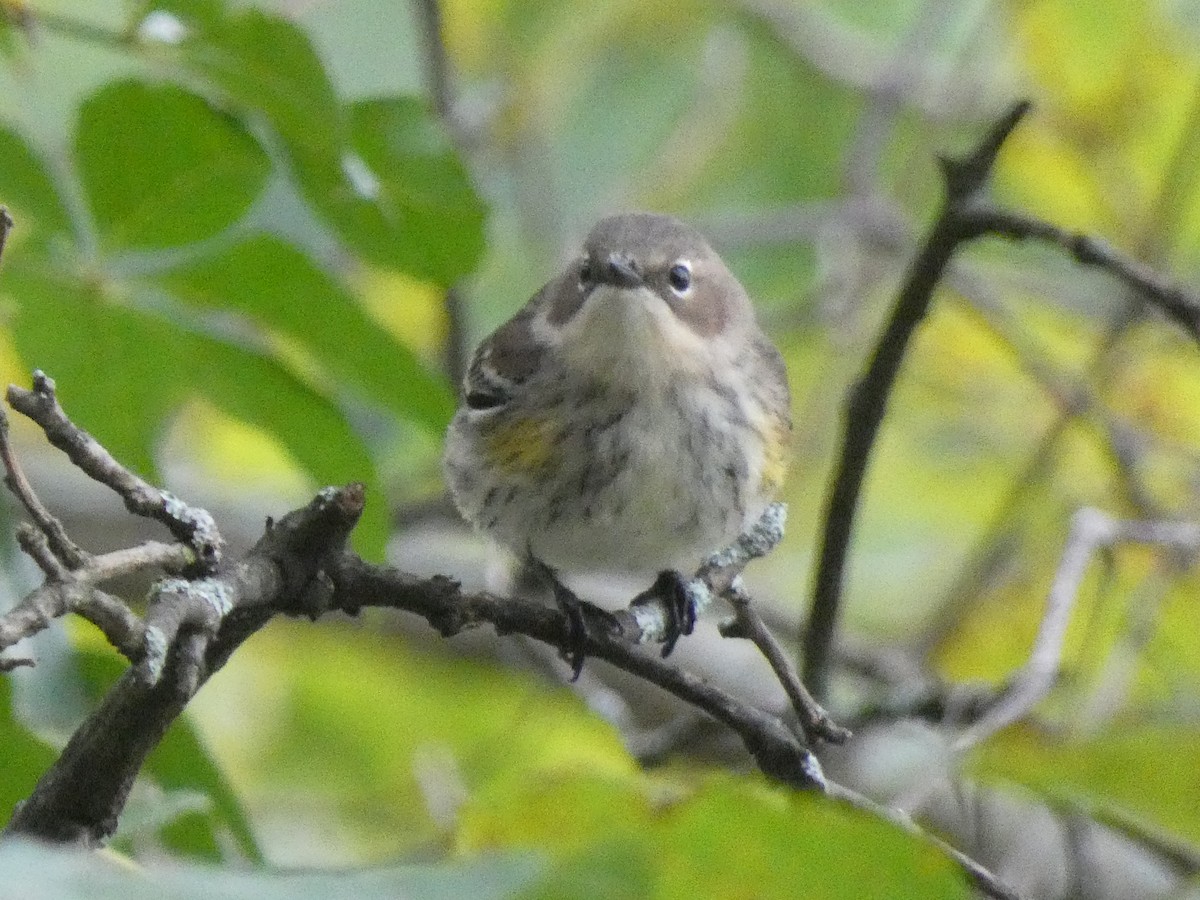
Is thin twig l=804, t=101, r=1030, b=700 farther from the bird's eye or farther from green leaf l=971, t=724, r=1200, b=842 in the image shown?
green leaf l=971, t=724, r=1200, b=842

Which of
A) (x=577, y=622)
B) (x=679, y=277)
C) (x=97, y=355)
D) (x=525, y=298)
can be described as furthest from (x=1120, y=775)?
(x=525, y=298)

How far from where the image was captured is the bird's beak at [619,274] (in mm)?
3270

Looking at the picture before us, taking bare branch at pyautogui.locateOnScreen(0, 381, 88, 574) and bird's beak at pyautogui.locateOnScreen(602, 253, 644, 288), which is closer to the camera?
bare branch at pyautogui.locateOnScreen(0, 381, 88, 574)

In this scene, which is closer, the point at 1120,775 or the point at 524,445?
the point at 1120,775

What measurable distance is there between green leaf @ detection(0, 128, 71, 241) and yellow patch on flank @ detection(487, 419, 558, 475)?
3.16 ft

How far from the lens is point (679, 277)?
3469 millimetres

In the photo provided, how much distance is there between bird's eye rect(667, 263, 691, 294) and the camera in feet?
11.3

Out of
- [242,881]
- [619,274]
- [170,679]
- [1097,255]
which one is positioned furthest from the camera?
[619,274]

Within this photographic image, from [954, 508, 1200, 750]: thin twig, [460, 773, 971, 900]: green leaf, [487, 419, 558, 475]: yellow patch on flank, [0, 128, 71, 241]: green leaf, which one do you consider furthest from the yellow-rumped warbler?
[460, 773, 971, 900]: green leaf

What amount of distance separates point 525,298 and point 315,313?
A: 2694 millimetres

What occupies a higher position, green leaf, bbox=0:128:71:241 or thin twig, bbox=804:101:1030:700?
green leaf, bbox=0:128:71:241

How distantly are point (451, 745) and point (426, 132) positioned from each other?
239cm

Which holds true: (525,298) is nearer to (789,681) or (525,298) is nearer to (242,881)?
(789,681)

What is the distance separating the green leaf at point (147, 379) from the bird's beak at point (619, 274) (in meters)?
0.75
